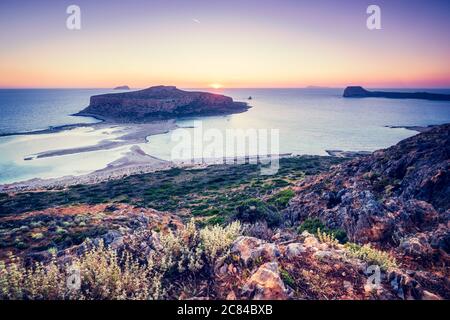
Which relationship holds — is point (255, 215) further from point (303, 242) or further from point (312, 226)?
point (303, 242)

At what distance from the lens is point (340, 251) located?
618 centimetres

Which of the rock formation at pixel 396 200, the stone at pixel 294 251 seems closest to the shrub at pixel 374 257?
the stone at pixel 294 251

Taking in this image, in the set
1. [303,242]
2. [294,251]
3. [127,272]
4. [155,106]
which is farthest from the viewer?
[155,106]

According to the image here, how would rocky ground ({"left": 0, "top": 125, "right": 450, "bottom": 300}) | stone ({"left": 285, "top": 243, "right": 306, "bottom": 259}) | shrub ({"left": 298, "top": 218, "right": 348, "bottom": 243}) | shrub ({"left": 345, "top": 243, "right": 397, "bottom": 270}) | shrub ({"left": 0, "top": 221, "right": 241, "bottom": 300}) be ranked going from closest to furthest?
shrub ({"left": 0, "top": 221, "right": 241, "bottom": 300}), rocky ground ({"left": 0, "top": 125, "right": 450, "bottom": 300}), shrub ({"left": 345, "top": 243, "right": 397, "bottom": 270}), stone ({"left": 285, "top": 243, "right": 306, "bottom": 259}), shrub ({"left": 298, "top": 218, "right": 348, "bottom": 243})

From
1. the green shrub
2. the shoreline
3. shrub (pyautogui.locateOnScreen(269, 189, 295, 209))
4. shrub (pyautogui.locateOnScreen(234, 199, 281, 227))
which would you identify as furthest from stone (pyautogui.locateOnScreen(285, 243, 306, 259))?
the shoreline

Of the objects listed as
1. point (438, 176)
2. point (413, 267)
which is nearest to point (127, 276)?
point (413, 267)

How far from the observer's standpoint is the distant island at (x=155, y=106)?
128 metres

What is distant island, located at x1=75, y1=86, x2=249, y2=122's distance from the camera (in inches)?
5037

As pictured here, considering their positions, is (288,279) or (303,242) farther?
(303,242)

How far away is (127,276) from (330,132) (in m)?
91.1

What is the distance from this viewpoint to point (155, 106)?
134625mm

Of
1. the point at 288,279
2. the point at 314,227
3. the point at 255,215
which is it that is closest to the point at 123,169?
the point at 255,215

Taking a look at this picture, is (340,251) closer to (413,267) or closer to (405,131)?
(413,267)

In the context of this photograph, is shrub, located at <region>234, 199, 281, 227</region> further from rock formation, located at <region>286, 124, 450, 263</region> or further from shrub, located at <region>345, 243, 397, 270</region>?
shrub, located at <region>345, 243, 397, 270</region>
